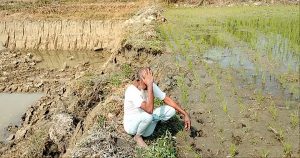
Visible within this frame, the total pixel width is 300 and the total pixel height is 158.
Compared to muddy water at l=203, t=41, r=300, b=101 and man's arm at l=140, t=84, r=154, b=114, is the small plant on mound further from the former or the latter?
muddy water at l=203, t=41, r=300, b=101

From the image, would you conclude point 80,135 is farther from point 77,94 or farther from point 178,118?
point 77,94

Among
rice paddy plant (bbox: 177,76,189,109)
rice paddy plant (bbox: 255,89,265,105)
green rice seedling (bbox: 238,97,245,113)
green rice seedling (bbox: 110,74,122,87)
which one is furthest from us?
green rice seedling (bbox: 110,74,122,87)

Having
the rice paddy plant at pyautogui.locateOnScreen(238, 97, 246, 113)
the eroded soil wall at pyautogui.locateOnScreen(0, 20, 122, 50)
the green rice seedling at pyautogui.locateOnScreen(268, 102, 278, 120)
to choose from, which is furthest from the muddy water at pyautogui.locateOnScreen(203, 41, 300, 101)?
the eroded soil wall at pyautogui.locateOnScreen(0, 20, 122, 50)

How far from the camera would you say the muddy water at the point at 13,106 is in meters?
9.52

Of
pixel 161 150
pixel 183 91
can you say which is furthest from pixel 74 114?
pixel 161 150

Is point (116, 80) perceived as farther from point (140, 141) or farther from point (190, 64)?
point (140, 141)

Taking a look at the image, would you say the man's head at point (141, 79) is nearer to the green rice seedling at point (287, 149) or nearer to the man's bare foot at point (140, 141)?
the man's bare foot at point (140, 141)

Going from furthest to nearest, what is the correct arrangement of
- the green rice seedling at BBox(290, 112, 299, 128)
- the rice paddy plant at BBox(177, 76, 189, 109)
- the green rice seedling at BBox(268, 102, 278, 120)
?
the rice paddy plant at BBox(177, 76, 189, 109) < the green rice seedling at BBox(268, 102, 278, 120) < the green rice seedling at BBox(290, 112, 299, 128)

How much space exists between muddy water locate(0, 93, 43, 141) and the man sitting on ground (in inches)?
177

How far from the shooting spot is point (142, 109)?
509 cm

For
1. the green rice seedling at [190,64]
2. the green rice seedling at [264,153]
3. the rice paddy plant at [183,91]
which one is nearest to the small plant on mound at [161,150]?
the green rice seedling at [264,153]

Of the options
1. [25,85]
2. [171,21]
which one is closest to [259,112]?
[25,85]

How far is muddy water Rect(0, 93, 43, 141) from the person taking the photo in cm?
952

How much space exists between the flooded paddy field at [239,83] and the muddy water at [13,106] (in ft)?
13.1
